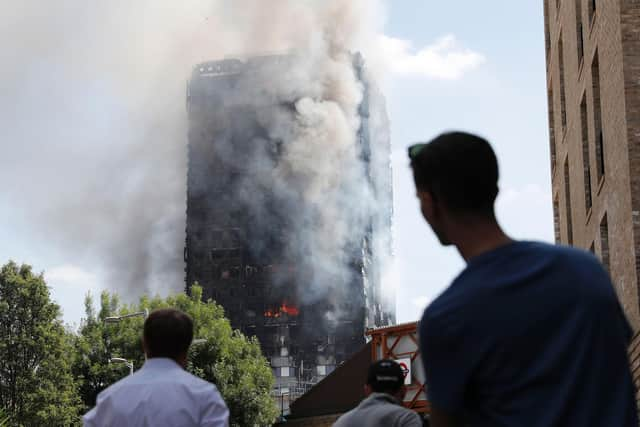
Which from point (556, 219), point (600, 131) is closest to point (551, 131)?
point (556, 219)

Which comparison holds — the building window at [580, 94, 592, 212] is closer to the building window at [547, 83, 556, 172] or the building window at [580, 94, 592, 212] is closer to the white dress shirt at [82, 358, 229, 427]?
the building window at [547, 83, 556, 172]

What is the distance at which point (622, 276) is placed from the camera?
62.2 feet

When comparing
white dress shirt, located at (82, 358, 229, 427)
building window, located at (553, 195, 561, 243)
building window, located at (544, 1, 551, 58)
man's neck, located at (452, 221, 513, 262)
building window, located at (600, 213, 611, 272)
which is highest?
building window, located at (544, 1, 551, 58)

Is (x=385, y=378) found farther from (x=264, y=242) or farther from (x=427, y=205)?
(x=264, y=242)

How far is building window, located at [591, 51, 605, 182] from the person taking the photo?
69.9ft

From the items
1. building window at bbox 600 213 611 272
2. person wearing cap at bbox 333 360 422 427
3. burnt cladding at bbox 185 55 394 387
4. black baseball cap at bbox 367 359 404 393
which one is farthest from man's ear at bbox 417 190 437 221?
burnt cladding at bbox 185 55 394 387

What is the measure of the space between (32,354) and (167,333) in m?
44.4

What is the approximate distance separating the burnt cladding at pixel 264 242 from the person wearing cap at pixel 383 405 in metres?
97.8

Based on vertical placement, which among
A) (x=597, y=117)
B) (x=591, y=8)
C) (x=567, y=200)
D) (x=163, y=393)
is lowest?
(x=163, y=393)

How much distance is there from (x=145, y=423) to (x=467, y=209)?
2.40m

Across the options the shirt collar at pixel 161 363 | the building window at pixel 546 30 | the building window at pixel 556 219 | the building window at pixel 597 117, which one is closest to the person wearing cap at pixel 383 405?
the shirt collar at pixel 161 363

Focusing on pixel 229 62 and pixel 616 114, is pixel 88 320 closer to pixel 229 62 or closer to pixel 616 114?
pixel 616 114

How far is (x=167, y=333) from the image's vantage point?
475 cm

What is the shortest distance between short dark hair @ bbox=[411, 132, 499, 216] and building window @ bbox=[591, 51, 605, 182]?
62.5ft
